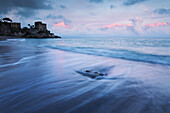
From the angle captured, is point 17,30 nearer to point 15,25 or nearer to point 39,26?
point 15,25

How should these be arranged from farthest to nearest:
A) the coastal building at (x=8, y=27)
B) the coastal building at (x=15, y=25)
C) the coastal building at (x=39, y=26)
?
1. the coastal building at (x=39, y=26)
2. the coastal building at (x=15, y=25)
3. the coastal building at (x=8, y=27)

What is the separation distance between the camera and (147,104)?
2.07m

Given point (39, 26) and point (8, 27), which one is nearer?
point (8, 27)

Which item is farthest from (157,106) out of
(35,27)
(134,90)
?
(35,27)

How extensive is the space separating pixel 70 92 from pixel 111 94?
105 cm

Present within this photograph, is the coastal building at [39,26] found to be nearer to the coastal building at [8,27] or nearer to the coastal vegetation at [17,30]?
the coastal vegetation at [17,30]

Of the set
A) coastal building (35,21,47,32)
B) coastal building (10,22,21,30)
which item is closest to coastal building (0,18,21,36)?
coastal building (10,22,21,30)

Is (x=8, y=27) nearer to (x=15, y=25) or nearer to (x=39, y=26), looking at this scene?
(x=15, y=25)

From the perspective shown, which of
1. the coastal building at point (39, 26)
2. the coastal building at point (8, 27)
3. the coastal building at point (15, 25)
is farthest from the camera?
the coastal building at point (39, 26)

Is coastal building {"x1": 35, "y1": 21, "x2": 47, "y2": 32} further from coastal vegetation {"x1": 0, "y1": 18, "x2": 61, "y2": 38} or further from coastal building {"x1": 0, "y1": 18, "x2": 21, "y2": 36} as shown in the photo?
coastal building {"x1": 0, "y1": 18, "x2": 21, "y2": 36}

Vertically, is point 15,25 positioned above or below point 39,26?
below

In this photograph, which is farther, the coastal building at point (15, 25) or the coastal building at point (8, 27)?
the coastal building at point (15, 25)

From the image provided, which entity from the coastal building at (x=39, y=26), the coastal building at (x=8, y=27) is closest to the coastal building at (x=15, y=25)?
the coastal building at (x=8, y=27)

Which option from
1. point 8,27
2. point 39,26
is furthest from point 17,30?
point 39,26
